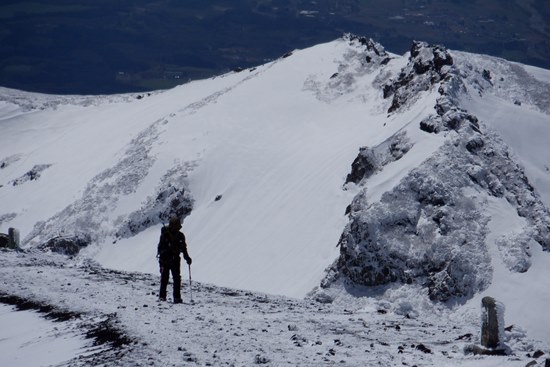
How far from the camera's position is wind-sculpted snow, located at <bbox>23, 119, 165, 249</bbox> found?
49719 millimetres

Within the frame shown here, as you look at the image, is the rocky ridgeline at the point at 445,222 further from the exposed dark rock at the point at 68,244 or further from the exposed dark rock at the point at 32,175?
the exposed dark rock at the point at 32,175

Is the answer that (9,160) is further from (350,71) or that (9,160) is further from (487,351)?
(487,351)

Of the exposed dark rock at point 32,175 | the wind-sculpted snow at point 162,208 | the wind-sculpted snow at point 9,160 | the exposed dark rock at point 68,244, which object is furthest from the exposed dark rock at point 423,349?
the wind-sculpted snow at point 9,160

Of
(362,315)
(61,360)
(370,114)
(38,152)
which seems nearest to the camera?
(61,360)

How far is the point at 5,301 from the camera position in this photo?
2309 cm

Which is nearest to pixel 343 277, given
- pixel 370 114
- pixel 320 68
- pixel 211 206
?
pixel 211 206

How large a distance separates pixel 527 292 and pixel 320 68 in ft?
106

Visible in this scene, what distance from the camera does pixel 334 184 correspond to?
1735 inches

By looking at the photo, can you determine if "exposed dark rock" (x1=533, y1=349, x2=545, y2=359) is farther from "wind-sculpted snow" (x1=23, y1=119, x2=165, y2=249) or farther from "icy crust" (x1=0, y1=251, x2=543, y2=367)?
"wind-sculpted snow" (x1=23, y1=119, x2=165, y2=249)

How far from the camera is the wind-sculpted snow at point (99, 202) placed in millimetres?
49719

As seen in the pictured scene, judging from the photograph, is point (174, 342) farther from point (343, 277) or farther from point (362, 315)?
point (343, 277)

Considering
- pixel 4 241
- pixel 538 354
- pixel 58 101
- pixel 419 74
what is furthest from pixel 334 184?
pixel 58 101

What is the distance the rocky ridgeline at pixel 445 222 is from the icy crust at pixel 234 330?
10.9 m

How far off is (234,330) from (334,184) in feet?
87.2
